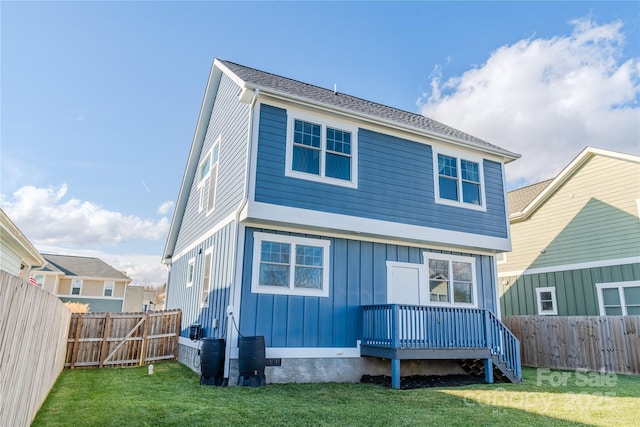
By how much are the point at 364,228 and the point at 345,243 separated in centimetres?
55

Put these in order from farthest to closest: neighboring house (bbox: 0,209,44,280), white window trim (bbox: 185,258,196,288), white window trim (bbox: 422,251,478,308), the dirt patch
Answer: white window trim (bbox: 185,258,196,288) < white window trim (bbox: 422,251,478,308) < neighboring house (bbox: 0,209,44,280) < the dirt patch

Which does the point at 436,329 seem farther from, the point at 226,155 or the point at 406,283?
the point at 226,155

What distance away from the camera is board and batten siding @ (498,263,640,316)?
13414 mm

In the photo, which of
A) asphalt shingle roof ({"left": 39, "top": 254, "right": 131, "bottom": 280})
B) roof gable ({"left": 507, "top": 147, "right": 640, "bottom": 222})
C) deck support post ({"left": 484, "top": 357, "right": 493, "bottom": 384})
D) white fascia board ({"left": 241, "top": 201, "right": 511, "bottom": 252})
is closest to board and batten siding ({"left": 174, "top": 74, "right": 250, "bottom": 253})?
white fascia board ({"left": 241, "top": 201, "right": 511, "bottom": 252})

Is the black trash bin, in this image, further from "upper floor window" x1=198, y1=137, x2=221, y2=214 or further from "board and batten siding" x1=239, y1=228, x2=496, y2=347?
"upper floor window" x1=198, y1=137, x2=221, y2=214

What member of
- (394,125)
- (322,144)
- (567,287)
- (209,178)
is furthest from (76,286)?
(567,287)

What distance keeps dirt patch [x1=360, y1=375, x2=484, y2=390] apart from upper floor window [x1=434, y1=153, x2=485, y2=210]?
4212 mm

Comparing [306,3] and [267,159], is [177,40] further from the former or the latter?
[267,159]

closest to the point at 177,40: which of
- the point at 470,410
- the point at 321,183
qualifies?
the point at 321,183

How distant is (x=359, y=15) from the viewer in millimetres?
12000

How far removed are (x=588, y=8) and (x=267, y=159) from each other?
1072cm

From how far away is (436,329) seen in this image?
8703 millimetres

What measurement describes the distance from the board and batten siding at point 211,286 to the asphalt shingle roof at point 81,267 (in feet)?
84.2

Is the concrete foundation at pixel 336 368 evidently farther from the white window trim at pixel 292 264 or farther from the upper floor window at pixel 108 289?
the upper floor window at pixel 108 289
